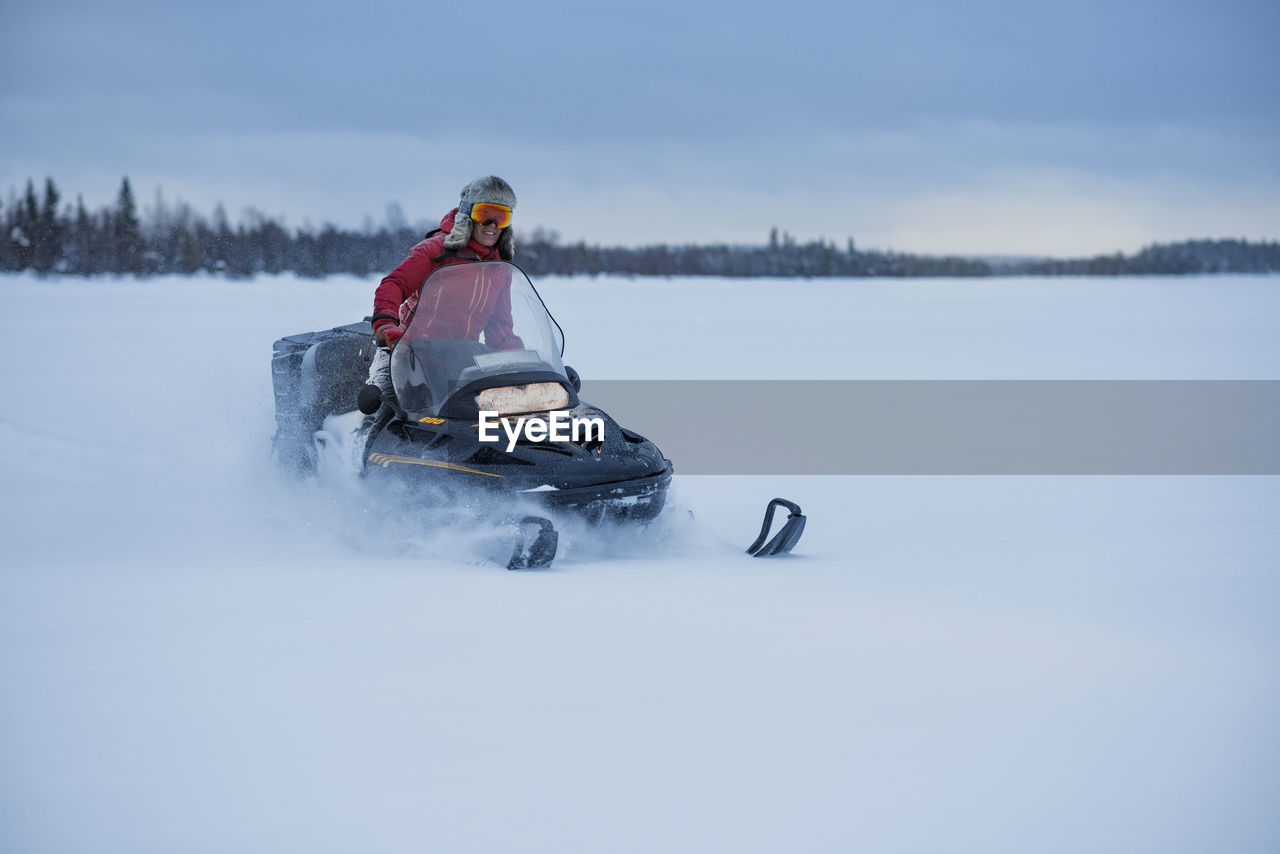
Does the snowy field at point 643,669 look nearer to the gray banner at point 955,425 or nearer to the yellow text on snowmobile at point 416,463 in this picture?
the yellow text on snowmobile at point 416,463

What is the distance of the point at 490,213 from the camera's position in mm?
6148

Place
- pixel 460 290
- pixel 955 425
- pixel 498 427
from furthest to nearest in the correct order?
pixel 955 425 < pixel 460 290 < pixel 498 427

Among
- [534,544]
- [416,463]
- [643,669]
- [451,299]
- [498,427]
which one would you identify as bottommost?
[643,669]

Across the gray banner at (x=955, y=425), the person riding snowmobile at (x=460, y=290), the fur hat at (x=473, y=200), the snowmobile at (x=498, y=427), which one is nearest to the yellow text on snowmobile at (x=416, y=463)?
the snowmobile at (x=498, y=427)

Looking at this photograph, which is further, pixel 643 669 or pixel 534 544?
pixel 534 544

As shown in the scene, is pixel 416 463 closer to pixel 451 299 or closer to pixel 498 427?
pixel 498 427

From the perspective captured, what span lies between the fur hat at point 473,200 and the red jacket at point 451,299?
6 centimetres

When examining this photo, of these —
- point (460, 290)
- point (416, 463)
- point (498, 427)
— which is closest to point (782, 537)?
point (498, 427)

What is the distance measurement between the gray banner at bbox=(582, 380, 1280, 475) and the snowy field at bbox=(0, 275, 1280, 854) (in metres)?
0.85

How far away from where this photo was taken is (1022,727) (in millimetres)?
3551

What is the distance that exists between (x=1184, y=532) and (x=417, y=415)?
389cm

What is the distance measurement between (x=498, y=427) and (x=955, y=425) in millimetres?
6637

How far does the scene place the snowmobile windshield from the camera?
19.0 ft

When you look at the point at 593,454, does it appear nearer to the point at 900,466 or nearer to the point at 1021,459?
the point at 900,466
